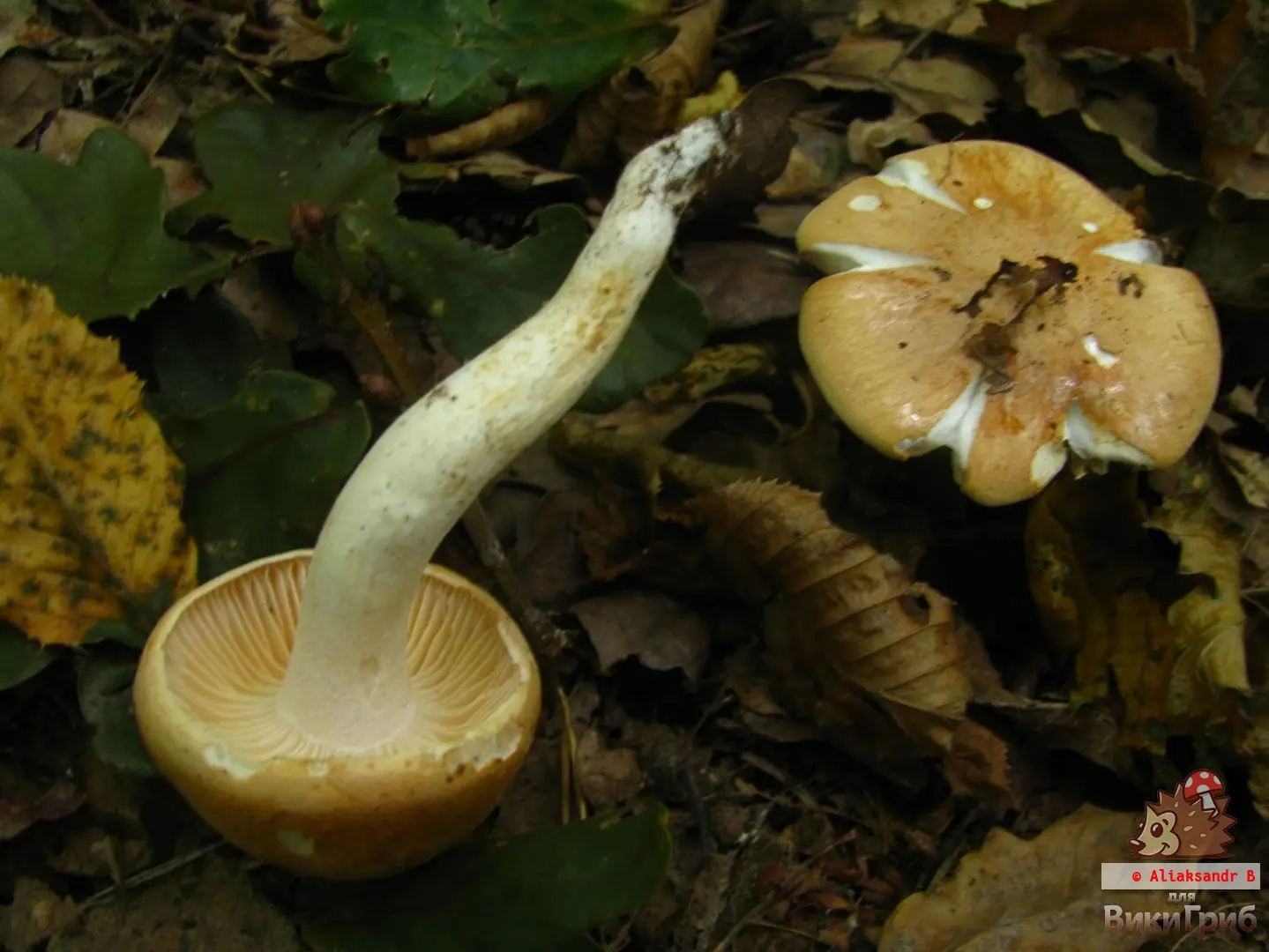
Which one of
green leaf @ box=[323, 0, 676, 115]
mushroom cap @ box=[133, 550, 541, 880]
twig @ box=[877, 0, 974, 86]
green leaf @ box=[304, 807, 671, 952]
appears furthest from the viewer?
twig @ box=[877, 0, 974, 86]

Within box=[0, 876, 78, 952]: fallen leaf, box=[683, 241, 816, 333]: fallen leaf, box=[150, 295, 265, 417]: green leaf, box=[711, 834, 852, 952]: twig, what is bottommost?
box=[711, 834, 852, 952]: twig

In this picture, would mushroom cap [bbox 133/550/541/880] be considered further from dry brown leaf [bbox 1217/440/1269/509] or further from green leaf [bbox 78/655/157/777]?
dry brown leaf [bbox 1217/440/1269/509]

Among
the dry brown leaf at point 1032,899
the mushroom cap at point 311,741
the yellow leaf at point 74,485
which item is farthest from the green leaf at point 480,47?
the dry brown leaf at point 1032,899

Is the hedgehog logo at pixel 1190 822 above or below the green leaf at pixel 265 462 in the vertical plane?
below

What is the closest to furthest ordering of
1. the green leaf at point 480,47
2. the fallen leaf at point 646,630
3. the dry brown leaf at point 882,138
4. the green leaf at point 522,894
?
the green leaf at point 522,894 → the fallen leaf at point 646,630 → the green leaf at point 480,47 → the dry brown leaf at point 882,138

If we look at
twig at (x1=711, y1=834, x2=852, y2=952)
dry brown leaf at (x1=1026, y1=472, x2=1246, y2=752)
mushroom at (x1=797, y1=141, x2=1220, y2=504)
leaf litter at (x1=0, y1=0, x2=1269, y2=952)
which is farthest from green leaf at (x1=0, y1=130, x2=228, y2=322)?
dry brown leaf at (x1=1026, y1=472, x2=1246, y2=752)

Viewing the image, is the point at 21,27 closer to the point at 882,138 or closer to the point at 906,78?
the point at 882,138

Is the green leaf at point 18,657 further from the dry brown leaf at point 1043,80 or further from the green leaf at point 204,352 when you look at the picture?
the dry brown leaf at point 1043,80

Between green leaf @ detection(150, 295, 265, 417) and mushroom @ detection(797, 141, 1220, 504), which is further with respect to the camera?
green leaf @ detection(150, 295, 265, 417)

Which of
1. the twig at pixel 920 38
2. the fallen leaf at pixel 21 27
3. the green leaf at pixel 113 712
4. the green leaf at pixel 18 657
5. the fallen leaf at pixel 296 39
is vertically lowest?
the green leaf at pixel 113 712
